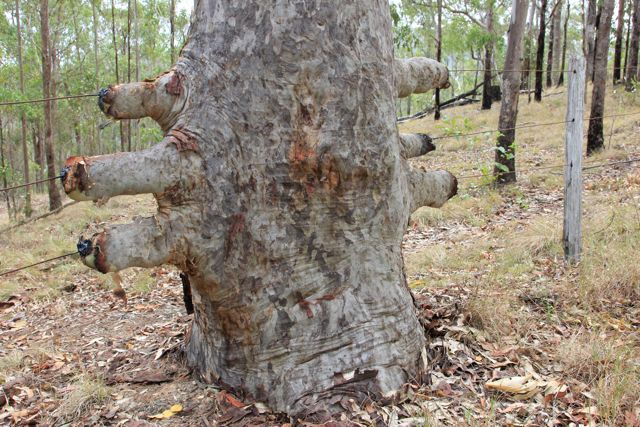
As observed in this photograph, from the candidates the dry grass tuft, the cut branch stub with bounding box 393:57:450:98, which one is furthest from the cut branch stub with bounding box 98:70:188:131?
the dry grass tuft

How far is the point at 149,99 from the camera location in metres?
2.39

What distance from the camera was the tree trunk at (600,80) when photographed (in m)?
9.60

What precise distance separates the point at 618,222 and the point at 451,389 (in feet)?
11.0

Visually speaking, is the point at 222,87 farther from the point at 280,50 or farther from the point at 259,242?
the point at 259,242

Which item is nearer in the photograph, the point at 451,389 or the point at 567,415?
the point at 567,415

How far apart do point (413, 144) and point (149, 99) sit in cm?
158

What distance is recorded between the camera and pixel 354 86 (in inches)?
99.1

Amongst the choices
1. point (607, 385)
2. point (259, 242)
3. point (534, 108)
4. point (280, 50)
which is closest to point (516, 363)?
point (607, 385)

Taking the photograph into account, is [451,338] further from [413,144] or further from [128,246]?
[128,246]

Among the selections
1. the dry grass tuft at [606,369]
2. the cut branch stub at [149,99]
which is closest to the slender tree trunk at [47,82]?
the cut branch stub at [149,99]

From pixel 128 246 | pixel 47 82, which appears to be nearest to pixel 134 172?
pixel 128 246

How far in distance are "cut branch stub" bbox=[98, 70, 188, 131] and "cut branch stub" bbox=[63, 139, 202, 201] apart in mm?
141

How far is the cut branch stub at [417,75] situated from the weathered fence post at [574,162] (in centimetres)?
164

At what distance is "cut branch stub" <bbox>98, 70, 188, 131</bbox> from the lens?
2.32m
